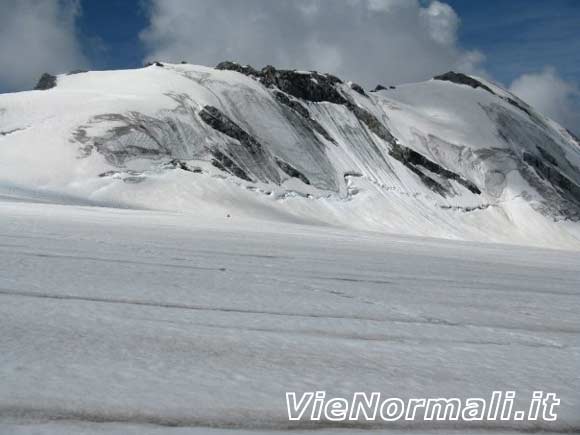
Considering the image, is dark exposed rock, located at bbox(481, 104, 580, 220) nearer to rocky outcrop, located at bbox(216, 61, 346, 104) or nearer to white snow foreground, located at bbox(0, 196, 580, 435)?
Result: rocky outcrop, located at bbox(216, 61, 346, 104)

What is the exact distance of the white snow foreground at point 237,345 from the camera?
7.61 feet

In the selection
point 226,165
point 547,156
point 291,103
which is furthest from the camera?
point 547,156

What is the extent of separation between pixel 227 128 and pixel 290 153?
826 centimetres

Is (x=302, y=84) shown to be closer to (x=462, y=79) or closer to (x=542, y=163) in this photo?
(x=542, y=163)

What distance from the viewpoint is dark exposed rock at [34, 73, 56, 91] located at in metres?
78.6

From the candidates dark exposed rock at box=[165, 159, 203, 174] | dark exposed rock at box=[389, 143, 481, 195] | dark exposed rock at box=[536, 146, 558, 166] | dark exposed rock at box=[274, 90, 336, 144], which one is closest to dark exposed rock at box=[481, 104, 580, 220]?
dark exposed rock at box=[536, 146, 558, 166]

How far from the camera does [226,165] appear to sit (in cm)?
6166

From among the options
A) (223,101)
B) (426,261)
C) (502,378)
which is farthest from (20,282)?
(223,101)

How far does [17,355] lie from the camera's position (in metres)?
2.71

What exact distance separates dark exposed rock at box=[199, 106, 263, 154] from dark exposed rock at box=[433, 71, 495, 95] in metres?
69.1

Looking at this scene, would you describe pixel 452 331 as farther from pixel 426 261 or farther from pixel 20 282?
pixel 426 261

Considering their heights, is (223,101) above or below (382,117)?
below

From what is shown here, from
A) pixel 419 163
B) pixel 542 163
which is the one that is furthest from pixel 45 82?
pixel 542 163

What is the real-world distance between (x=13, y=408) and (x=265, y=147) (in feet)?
219
